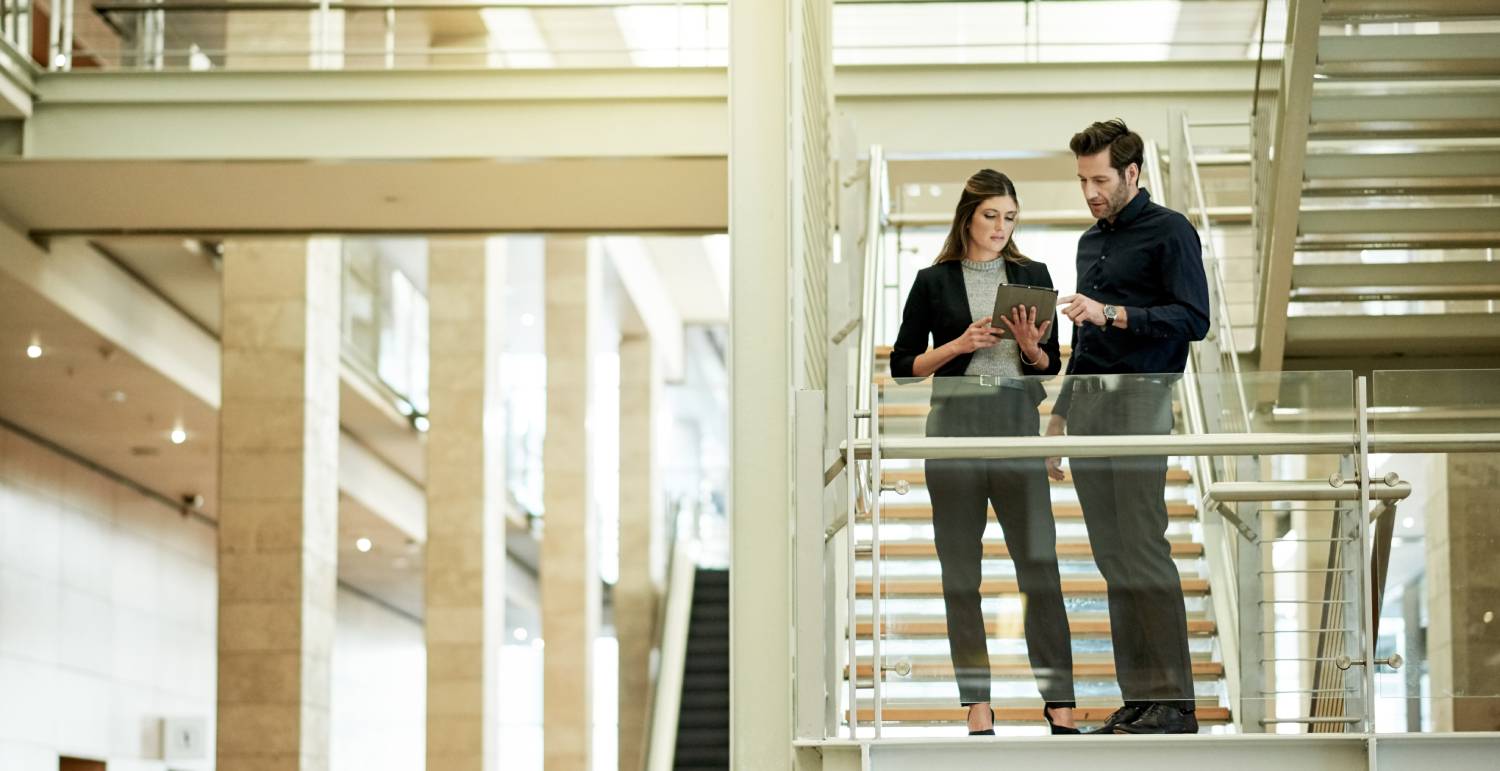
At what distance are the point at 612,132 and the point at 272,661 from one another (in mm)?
4863

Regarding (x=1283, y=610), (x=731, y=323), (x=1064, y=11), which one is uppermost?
(x=1064, y=11)

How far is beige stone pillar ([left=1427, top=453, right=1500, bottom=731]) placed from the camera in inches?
210

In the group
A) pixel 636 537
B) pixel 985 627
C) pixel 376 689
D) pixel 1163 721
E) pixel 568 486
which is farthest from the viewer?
pixel 376 689

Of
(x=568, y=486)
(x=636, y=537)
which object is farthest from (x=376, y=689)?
(x=568, y=486)

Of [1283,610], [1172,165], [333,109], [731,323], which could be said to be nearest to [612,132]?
[333,109]

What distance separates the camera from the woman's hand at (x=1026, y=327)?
5.77 m

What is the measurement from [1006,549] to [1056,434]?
13.5 inches

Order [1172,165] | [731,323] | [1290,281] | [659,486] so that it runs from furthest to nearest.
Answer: [659,486]
[1172,165]
[1290,281]
[731,323]

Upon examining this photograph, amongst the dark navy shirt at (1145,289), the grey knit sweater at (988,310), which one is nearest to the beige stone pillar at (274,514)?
the grey knit sweater at (988,310)

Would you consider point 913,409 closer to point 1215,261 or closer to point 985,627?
point 985,627

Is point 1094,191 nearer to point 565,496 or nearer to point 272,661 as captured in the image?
point 272,661

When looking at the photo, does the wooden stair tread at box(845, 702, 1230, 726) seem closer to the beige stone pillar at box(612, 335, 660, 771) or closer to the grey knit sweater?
the grey knit sweater

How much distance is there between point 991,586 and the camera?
5477 mm

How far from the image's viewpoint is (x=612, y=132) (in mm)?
11867
